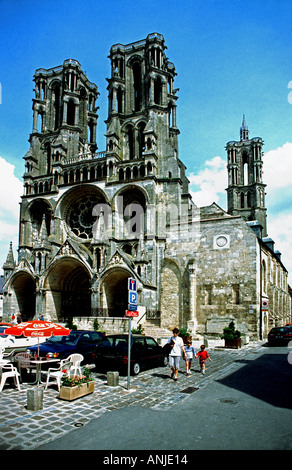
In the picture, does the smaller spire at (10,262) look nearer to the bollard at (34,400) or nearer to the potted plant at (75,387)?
the potted plant at (75,387)

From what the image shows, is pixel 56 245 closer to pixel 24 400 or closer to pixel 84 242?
pixel 84 242

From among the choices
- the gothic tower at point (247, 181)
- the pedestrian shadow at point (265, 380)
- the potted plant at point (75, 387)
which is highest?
the gothic tower at point (247, 181)

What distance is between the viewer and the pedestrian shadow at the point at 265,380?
8.51 metres

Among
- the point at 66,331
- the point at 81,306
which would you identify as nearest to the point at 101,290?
the point at 81,306

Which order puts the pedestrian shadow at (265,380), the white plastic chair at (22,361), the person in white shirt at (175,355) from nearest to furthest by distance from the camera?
1. the pedestrian shadow at (265,380)
2. the white plastic chair at (22,361)
3. the person in white shirt at (175,355)

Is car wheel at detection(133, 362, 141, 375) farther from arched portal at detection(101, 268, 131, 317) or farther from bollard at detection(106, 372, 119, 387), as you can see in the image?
arched portal at detection(101, 268, 131, 317)

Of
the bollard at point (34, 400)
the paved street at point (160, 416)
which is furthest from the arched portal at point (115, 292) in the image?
the bollard at point (34, 400)

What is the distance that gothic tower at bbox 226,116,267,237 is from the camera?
189 feet

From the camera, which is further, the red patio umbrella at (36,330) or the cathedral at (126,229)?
the cathedral at (126,229)

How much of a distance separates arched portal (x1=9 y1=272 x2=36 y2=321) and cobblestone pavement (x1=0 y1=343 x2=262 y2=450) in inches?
845

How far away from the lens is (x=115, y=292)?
2927cm

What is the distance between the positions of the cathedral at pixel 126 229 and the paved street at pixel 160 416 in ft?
42.9

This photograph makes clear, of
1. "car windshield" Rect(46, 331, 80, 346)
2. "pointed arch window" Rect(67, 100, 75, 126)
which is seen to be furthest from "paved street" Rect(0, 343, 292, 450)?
"pointed arch window" Rect(67, 100, 75, 126)

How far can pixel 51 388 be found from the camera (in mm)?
9461
